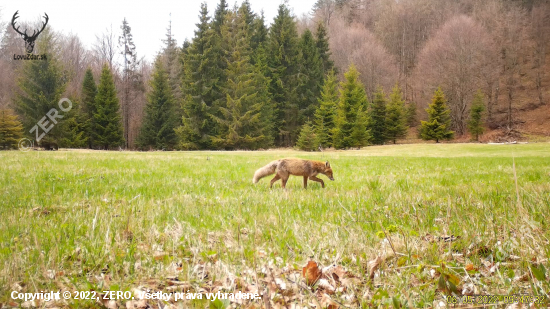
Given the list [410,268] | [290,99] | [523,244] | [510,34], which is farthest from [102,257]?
[510,34]

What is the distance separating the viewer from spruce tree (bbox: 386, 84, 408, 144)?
4475 centimetres

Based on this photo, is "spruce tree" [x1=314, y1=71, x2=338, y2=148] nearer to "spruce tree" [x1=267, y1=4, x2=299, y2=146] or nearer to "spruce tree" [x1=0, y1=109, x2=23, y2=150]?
"spruce tree" [x1=267, y1=4, x2=299, y2=146]

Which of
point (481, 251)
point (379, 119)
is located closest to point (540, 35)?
point (379, 119)

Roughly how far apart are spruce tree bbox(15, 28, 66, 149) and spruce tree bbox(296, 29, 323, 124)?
1240 inches

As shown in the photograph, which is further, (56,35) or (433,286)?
(56,35)

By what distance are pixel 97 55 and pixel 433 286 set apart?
56685 mm

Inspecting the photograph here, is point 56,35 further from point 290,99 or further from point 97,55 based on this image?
point 290,99

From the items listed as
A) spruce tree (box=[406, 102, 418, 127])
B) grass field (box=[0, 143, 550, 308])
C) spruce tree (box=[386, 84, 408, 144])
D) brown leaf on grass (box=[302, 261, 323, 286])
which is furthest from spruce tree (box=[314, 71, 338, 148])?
brown leaf on grass (box=[302, 261, 323, 286])

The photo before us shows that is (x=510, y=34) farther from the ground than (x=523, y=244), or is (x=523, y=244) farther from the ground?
(x=510, y=34)

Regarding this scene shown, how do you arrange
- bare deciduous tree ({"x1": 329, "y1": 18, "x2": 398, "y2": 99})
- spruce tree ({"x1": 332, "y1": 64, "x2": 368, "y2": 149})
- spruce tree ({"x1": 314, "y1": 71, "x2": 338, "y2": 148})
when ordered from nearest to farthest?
spruce tree ({"x1": 332, "y1": 64, "x2": 368, "y2": 149}) < spruce tree ({"x1": 314, "y1": 71, "x2": 338, "y2": 148}) < bare deciduous tree ({"x1": 329, "y1": 18, "x2": 398, "y2": 99})

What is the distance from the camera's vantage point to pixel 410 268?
6.53ft

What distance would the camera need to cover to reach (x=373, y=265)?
2.03m

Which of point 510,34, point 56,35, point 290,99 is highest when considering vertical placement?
point 510,34
